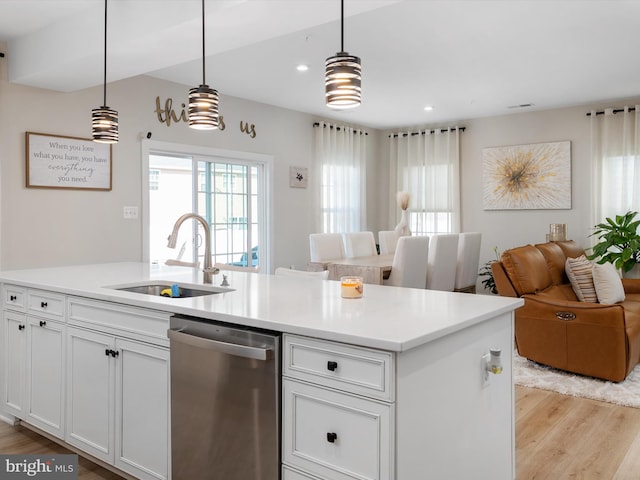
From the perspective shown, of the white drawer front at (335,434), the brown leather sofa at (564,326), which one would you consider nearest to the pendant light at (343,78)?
the white drawer front at (335,434)

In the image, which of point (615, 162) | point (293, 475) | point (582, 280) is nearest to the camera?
point (293, 475)

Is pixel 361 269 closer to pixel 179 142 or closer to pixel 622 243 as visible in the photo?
pixel 179 142

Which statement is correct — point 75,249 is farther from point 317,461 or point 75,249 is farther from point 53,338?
point 317,461

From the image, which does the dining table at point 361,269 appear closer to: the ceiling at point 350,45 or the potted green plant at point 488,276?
the ceiling at point 350,45

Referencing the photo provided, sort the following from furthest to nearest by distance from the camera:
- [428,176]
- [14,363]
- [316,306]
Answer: [428,176]
[14,363]
[316,306]

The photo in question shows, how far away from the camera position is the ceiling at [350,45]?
2809 mm

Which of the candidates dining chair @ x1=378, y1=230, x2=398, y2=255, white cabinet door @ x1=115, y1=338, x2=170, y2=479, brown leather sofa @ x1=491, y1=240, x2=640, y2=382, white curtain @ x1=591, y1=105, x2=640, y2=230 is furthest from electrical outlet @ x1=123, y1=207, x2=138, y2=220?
white curtain @ x1=591, y1=105, x2=640, y2=230

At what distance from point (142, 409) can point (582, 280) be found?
3.79m

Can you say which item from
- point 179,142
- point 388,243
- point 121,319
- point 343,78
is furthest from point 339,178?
point 343,78

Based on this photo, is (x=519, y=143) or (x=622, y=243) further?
(x=519, y=143)

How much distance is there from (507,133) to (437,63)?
9.06ft

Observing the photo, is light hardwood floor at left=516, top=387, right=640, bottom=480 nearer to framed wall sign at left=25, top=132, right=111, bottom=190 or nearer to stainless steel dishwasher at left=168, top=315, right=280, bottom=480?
stainless steel dishwasher at left=168, top=315, right=280, bottom=480

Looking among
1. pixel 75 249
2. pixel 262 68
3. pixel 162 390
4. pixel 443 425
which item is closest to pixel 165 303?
pixel 162 390

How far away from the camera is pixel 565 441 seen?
2.85 m
